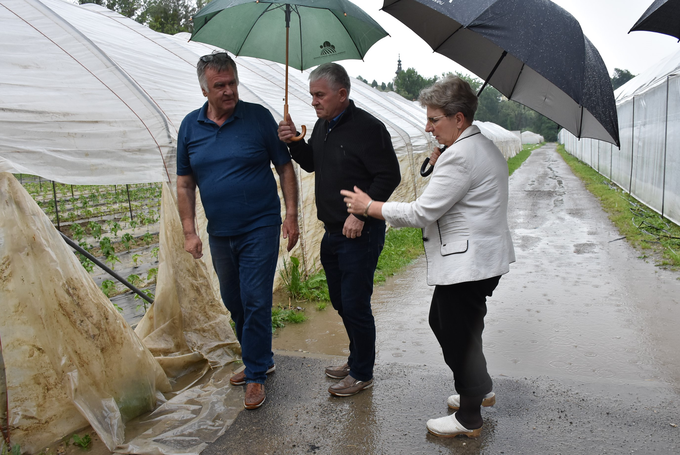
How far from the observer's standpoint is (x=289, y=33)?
3.83 m

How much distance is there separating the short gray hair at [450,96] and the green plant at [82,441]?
2491 millimetres

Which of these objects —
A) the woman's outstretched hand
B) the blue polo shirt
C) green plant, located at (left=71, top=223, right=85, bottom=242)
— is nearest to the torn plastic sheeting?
the blue polo shirt

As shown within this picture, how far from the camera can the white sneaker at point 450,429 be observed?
2.84 meters

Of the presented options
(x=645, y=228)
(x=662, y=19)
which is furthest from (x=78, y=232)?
(x=645, y=228)

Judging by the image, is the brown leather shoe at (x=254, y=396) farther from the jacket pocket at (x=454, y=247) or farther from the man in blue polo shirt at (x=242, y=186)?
the jacket pocket at (x=454, y=247)

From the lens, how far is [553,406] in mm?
3166

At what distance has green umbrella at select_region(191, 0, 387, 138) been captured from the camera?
3648 mm

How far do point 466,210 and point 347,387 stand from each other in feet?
4.69

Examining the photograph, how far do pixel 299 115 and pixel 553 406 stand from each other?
492 centimetres

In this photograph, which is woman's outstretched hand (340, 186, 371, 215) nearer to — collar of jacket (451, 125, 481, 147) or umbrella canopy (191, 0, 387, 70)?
collar of jacket (451, 125, 481, 147)

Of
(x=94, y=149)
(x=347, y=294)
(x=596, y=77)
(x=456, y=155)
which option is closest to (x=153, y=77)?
(x=94, y=149)

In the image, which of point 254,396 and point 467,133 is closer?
point 467,133

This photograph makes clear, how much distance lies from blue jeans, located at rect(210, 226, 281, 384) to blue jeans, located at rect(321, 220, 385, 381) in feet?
1.17

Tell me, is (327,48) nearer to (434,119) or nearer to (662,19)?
(434,119)
